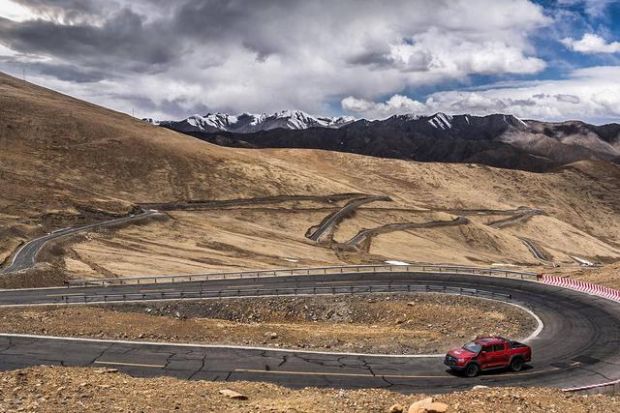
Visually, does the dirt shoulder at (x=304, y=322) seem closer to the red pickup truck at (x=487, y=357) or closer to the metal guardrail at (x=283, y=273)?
the red pickup truck at (x=487, y=357)

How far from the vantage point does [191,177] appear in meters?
130

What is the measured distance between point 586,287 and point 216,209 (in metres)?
79.1

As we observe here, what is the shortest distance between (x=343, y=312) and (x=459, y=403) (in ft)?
88.5

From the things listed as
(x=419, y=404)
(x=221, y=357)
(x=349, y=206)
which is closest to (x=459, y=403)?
(x=419, y=404)

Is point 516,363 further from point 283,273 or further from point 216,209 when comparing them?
point 216,209

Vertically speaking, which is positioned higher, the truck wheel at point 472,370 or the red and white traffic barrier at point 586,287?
the red and white traffic barrier at point 586,287

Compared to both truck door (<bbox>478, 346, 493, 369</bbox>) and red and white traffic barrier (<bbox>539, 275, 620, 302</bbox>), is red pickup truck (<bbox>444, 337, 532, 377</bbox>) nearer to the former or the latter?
truck door (<bbox>478, 346, 493, 369</bbox>)

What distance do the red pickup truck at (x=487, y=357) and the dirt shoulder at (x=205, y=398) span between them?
6101 millimetres

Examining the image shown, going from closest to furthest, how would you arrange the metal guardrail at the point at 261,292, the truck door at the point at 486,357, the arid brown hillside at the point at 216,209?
the truck door at the point at 486,357
the metal guardrail at the point at 261,292
the arid brown hillside at the point at 216,209

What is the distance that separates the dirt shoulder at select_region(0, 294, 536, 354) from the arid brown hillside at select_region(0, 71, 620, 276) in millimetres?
23428

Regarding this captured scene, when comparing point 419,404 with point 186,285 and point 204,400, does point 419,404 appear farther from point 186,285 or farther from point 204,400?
point 186,285

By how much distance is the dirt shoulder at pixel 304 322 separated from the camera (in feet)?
102

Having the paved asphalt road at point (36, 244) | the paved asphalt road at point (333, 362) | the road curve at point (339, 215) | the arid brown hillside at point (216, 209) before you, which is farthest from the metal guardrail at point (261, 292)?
the road curve at point (339, 215)

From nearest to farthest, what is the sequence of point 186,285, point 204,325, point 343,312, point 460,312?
point 204,325, point 460,312, point 343,312, point 186,285
